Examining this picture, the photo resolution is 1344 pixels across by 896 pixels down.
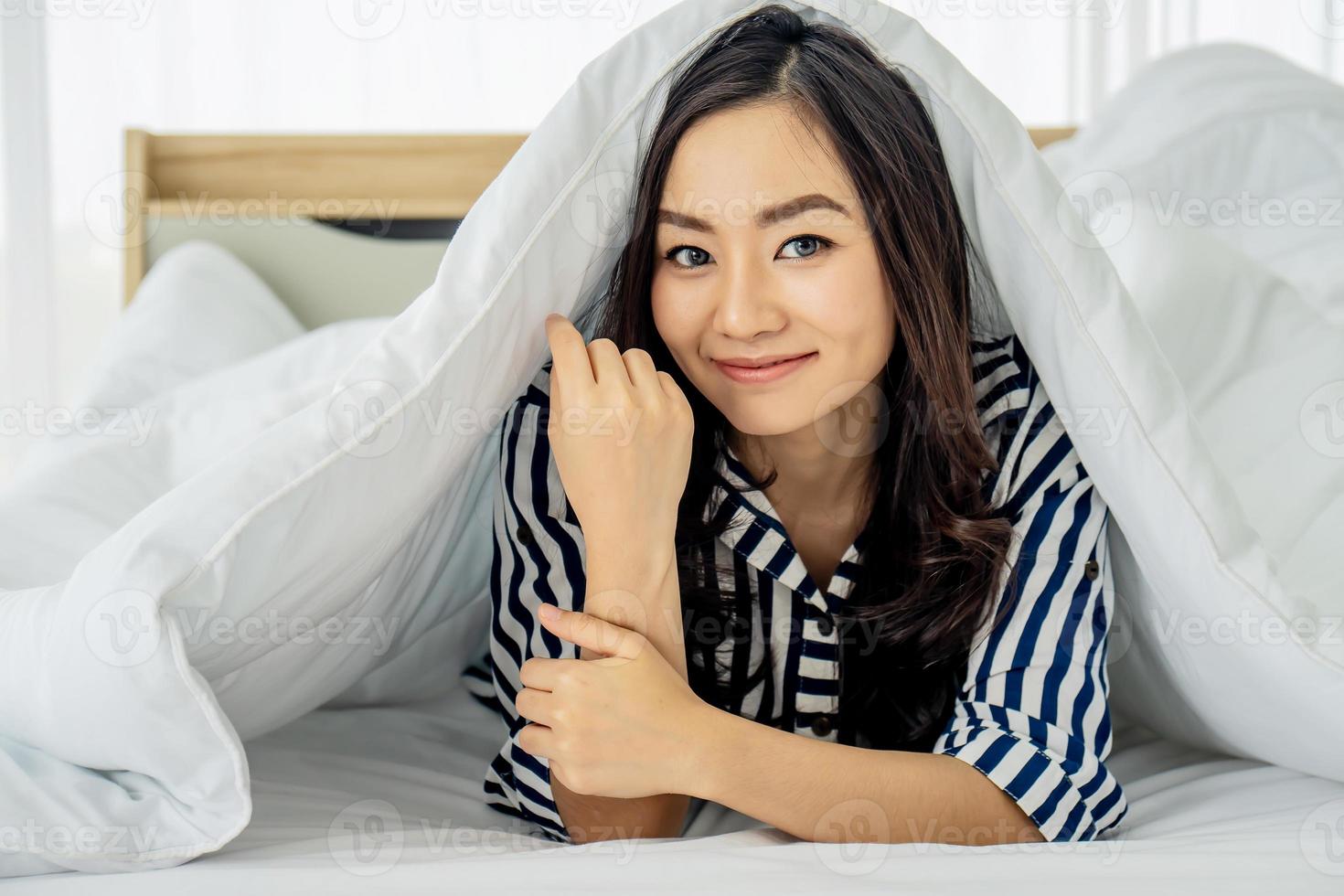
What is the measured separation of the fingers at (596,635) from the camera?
76 cm

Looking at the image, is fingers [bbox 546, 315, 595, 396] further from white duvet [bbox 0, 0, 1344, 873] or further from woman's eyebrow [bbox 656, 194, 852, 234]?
woman's eyebrow [bbox 656, 194, 852, 234]

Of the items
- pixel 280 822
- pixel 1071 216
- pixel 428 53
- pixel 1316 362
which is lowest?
pixel 280 822

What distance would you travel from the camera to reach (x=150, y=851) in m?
0.64

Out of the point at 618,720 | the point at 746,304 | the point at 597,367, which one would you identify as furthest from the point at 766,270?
the point at 618,720

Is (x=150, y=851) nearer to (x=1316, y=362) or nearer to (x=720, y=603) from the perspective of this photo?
(x=720, y=603)

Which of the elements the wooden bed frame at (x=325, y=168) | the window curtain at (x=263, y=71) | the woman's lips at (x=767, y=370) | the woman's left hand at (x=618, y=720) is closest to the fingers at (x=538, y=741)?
the woman's left hand at (x=618, y=720)

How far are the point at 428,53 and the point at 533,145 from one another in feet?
4.68

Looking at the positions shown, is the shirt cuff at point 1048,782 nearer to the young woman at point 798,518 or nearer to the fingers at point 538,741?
the young woman at point 798,518

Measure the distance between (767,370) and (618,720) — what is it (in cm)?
31

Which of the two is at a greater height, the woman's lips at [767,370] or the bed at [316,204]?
the bed at [316,204]

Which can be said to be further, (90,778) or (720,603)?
(720,603)

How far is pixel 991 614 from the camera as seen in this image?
0.87 m

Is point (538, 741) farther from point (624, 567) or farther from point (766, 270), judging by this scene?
point (766, 270)

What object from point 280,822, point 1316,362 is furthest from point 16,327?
point 1316,362
